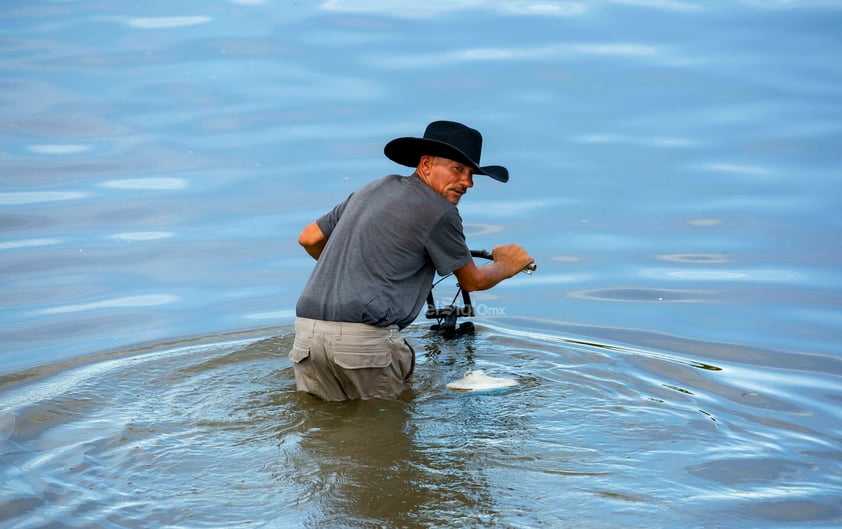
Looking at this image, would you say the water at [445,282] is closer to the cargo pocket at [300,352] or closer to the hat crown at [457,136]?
the cargo pocket at [300,352]

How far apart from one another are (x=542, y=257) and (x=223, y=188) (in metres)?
2.92

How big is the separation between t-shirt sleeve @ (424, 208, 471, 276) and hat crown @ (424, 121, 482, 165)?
297 mm

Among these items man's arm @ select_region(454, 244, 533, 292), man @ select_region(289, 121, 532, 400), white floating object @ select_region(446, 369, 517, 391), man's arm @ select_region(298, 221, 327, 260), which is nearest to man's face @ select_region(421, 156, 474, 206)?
man @ select_region(289, 121, 532, 400)

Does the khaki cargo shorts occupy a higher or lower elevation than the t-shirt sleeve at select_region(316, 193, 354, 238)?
lower

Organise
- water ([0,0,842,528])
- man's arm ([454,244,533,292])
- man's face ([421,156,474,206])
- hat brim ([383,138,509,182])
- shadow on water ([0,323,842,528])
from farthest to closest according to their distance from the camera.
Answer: man's arm ([454,244,533,292]) < man's face ([421,156,474,206]) < hat brim ([383,138,509,182]) < water ([0,0,842,528]) < shadow on water ([0,323,842,528])

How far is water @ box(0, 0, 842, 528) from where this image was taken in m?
4.60

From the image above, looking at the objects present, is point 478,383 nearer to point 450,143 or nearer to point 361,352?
point 361,352

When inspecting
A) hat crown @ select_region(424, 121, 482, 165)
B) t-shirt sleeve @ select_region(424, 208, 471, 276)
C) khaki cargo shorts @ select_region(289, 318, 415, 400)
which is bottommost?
khaki cargo shorts @ select_region(289, 318, 415, 400)

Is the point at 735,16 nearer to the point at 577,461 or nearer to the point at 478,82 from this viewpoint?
the point at 478,82

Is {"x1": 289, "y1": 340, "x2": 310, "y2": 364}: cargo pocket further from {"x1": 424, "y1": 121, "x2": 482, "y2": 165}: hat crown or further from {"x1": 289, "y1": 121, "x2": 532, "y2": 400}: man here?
{"x1": 424, "y1": 121, "x2": 482, "y2": 165}: hat crown

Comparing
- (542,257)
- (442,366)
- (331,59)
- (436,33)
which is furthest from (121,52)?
A: (442,366)

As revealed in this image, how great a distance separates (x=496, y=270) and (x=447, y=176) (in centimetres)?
55

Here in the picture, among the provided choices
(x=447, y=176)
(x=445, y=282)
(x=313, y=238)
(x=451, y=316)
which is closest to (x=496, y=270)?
(x=447, y=176)

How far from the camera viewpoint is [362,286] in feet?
17.8
